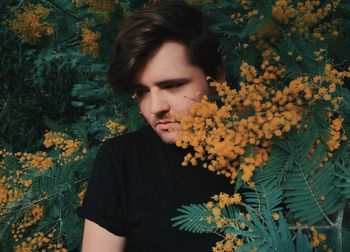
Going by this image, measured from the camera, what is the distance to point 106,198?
1.85m

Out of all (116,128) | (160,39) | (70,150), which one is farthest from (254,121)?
(116,128)

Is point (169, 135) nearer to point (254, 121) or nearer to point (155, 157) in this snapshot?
point (155, 157)

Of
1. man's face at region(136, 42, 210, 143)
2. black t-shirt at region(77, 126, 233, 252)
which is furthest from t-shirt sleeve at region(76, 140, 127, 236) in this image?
man's face at region(136, 42, 210, 143)

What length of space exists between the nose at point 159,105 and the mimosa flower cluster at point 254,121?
350 mm

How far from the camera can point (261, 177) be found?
1043 millimetres

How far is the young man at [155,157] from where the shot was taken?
1705 millimetres

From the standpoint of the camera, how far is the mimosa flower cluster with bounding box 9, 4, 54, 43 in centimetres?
418

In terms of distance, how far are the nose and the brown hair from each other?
0.20 metres

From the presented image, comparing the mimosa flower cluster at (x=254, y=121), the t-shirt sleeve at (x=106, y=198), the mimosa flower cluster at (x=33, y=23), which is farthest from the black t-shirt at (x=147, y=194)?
the mimosa flower cluster at (x=33, y=23)

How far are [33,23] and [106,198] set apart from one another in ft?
10.00

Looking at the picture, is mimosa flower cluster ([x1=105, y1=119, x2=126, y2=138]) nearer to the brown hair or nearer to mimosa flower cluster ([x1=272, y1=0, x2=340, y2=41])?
the brown hair

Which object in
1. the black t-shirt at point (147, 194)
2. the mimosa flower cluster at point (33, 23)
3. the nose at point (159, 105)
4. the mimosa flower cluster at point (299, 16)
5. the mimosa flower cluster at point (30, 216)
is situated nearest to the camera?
the mimosa flower cluster at point (299, 16)

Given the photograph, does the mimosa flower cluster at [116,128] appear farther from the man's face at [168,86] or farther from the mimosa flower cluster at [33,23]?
the mimosa flower cluster at [33,23]

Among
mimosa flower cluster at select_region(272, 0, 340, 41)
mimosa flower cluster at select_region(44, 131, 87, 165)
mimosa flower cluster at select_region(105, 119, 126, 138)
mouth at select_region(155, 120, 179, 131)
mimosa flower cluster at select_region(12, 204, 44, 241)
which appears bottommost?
mimosa flower cluster at select_region(12, 204, 44, 241)
